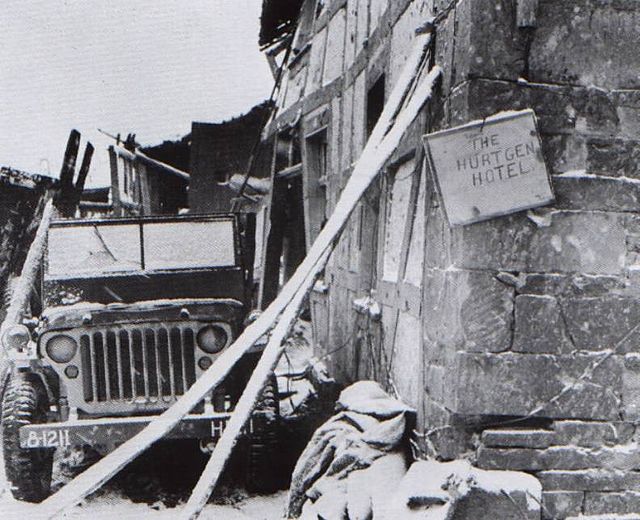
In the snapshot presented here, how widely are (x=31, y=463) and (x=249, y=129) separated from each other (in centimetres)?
1374

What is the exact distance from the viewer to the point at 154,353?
4.82 meters

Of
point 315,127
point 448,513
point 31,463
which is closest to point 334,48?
point 315,127

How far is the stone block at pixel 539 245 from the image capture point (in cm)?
262

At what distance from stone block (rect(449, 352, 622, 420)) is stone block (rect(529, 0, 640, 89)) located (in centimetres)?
121

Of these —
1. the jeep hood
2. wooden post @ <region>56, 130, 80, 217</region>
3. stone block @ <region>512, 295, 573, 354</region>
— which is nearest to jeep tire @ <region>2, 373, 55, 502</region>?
the jeep hood

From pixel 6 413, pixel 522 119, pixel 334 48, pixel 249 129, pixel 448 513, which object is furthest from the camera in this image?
pixel 249 129

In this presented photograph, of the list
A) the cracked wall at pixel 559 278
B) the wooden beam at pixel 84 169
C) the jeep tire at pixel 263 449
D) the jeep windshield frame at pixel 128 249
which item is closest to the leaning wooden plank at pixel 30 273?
the jeep windshield frame at pixel 128 249

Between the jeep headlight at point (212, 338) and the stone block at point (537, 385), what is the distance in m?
2.58

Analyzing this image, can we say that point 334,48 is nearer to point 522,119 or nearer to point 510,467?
point 522,119

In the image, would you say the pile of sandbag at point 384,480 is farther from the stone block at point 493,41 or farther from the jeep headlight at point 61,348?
the jeep headlight at point 61,348

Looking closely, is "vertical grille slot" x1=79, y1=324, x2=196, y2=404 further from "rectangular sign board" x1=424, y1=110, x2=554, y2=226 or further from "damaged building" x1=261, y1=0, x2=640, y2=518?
"rectangular sign board" x1=424, y1=110, x2=554, y2=226

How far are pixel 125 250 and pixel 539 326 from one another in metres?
3.90

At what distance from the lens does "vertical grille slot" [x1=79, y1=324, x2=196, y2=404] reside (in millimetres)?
4754

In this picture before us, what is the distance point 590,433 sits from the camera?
2652 mm
